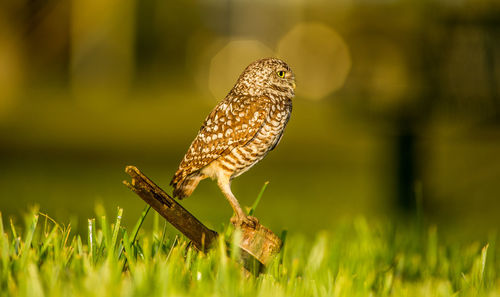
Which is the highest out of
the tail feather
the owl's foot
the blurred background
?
the blurred background

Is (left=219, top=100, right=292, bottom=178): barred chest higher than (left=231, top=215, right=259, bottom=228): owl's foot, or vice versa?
(left=219, top=100, right=292, bottom=178): barred chest

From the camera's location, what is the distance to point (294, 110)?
14.4m

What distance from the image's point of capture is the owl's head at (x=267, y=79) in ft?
9.50

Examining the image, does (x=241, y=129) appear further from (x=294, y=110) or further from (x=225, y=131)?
(x=294, y=110)

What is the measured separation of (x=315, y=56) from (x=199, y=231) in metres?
14.4

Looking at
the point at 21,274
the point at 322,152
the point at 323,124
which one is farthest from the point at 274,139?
the point at 323,124

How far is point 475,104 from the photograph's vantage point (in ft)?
21.6

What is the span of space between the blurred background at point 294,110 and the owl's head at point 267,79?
1.45 m

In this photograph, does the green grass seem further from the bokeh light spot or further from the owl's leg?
the bokeh light spot

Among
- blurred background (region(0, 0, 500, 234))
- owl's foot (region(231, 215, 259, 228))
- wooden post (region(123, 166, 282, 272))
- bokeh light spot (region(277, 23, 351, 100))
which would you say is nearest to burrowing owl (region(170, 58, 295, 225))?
owl's foot (region(231, 215, 259, 228))

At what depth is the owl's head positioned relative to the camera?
289cm

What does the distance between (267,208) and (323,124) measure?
661cm

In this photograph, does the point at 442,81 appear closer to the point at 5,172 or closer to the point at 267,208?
the point at 267,208

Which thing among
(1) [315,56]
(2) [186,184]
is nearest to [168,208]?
(2) [186,184]
